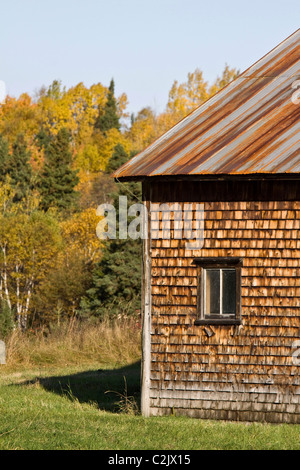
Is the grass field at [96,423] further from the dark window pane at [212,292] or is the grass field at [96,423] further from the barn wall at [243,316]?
the dark window pane at [212,292]

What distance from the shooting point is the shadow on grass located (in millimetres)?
12961

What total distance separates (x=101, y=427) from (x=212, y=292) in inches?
115

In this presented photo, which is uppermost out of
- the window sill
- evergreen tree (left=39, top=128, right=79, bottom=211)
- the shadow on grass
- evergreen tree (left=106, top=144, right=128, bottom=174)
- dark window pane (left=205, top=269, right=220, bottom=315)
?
evergreen tree (left=106, top=144, right=128, bottom=174)

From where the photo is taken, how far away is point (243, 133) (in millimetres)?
12047

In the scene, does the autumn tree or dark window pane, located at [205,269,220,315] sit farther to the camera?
the autumn tree

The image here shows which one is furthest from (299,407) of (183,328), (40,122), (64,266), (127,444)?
(40,122)

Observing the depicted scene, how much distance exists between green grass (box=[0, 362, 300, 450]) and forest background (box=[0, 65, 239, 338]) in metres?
5.50

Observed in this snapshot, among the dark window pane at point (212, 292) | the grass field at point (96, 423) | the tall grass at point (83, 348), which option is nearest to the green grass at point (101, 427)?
the grass field at point (96, 423)

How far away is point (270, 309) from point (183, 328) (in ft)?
4.89

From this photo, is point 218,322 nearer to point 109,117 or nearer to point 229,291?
point 229,291

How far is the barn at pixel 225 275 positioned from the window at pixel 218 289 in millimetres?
17

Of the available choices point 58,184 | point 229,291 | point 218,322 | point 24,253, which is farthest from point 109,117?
point 218,322

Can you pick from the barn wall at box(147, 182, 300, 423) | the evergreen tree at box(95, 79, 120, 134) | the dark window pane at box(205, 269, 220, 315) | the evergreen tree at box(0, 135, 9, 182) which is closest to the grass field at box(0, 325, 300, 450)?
the barn wall at box(147, 182, 300, 423)

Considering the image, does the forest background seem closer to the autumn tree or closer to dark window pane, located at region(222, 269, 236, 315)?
the autumn tree
